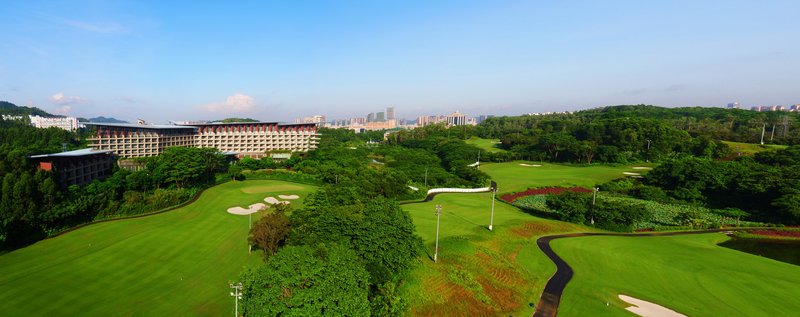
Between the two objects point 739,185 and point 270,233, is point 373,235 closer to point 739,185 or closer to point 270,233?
point 270,233

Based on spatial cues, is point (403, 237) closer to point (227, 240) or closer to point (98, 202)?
point (227, 240)

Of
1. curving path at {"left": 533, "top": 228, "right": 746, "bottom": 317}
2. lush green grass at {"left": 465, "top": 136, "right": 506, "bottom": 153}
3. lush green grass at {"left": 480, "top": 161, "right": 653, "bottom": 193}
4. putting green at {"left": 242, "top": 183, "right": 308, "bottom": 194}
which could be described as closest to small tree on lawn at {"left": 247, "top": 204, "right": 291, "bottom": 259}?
curving path at {"left": 533, "top": 228, "right": 746, "bottom": 317}

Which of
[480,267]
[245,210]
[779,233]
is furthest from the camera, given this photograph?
[245,210]

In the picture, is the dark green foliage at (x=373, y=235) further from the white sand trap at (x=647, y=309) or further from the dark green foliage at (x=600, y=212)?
the dark green foliage at (x=600, y=212)

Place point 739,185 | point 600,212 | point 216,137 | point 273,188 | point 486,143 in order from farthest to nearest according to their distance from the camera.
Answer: point 486,143
point 216,137
point 273,188
point 739,185
point 600,212

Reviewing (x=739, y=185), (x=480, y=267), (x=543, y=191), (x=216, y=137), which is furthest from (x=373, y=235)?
(x=216, y=137)

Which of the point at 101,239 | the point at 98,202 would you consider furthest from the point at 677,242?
the point at 98,202

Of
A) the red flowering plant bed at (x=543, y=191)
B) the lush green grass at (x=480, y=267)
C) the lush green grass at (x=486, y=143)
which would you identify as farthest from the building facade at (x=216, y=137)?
the lush green grass at (x=480, y=267)
